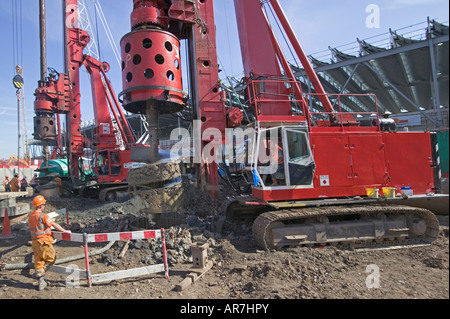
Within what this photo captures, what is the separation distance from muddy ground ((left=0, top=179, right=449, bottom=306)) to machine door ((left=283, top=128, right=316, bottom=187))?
140 cm

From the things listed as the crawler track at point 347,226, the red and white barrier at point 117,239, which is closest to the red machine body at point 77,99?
the red and white barrier at point 117,239

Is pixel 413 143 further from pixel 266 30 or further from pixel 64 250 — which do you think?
pixel 64 250

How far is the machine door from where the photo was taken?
225 inches

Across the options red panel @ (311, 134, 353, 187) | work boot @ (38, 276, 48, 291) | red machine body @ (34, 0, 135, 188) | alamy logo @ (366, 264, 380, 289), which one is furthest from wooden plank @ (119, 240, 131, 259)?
red machine body @ (34, 0, 135, 188)

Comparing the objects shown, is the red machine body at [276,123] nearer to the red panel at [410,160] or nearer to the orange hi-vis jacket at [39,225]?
the red panel at [410,160]


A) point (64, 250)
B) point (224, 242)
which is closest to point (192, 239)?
point (224, 242)

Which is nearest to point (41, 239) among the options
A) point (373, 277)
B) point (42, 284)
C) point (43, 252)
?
point (43, 252)

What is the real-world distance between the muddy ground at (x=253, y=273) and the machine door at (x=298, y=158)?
140cm

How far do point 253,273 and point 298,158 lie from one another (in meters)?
2.51

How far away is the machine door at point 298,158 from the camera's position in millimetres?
5707

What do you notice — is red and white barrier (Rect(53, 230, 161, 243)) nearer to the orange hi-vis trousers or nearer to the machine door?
the orange hi-vis trousers

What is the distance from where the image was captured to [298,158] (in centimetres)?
577

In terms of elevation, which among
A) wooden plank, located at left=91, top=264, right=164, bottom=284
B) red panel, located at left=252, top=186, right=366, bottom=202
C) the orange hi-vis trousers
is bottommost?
wooden plank, located at left=91, top=264, right=164, bottom=284
